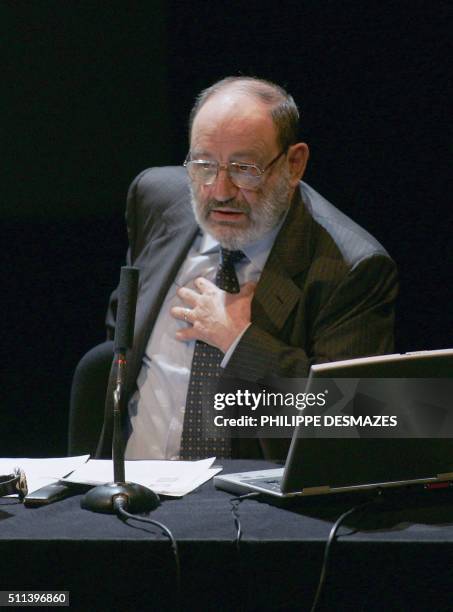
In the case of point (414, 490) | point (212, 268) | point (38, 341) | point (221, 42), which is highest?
point (221, 42)

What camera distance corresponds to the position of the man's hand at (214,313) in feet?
7.47

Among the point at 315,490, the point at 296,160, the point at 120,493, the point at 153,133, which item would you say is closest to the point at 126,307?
the point at 120,493

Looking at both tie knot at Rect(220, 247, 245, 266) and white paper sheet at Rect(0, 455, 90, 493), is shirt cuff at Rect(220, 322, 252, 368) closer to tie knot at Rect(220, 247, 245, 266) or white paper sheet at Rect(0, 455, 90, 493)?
tie knot at Rect(220, 247, 245, 266)

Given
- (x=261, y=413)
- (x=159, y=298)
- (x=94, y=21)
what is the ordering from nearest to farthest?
(x=261, y=413)
(x=159, y=298)
(x=94, y=21)

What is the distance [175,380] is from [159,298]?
0.25m

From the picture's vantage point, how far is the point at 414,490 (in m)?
1.64

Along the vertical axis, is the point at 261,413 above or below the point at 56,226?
below

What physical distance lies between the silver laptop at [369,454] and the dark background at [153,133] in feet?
4.35

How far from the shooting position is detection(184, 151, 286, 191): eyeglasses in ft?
7.68

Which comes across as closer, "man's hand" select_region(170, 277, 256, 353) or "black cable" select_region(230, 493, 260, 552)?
"black cable" select_region(230, 493, 260, 552)

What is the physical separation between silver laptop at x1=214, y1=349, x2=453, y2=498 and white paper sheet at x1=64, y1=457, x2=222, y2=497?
4.7 inches

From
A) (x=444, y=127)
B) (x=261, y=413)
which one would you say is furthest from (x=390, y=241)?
(x=261, y=413)

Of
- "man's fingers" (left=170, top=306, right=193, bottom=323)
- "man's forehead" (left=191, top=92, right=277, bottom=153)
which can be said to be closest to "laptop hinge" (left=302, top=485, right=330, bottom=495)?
"man's fingers" (left=170, top=306, right=193, bottom=323)
